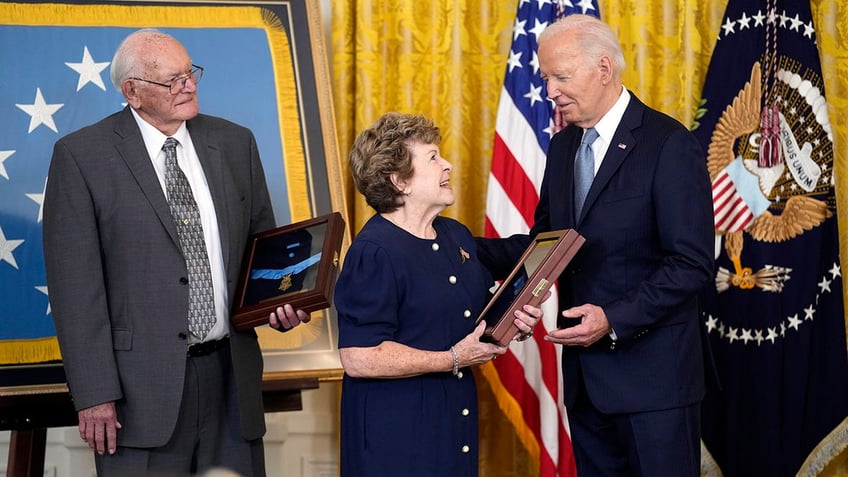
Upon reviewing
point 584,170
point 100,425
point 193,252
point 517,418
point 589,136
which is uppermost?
point 589,136

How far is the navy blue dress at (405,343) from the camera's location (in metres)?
2.72

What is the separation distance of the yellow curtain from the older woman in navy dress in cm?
176

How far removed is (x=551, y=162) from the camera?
10.7 ft

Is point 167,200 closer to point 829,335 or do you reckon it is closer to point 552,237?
point 552,237

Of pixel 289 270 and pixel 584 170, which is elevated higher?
pixel 584 170

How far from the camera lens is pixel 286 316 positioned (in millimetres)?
3078

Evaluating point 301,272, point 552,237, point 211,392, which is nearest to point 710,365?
point 552,237

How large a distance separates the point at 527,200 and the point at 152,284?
1819 mm

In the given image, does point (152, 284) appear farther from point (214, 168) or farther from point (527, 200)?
point (527, 200)

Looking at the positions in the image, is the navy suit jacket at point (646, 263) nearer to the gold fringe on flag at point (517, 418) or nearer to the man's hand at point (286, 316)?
the man's hand at point (286, 316)

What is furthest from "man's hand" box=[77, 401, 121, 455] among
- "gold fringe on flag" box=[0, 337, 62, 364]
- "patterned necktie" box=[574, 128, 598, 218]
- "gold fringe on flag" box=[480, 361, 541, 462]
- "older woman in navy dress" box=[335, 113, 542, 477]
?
"gold fringe on flag" box=[480, 361, 541, 462]

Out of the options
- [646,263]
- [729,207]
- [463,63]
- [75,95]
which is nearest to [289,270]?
[646,263]

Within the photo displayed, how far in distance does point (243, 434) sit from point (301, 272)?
0.54m

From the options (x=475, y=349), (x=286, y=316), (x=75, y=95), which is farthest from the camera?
(x=75, y=95)
